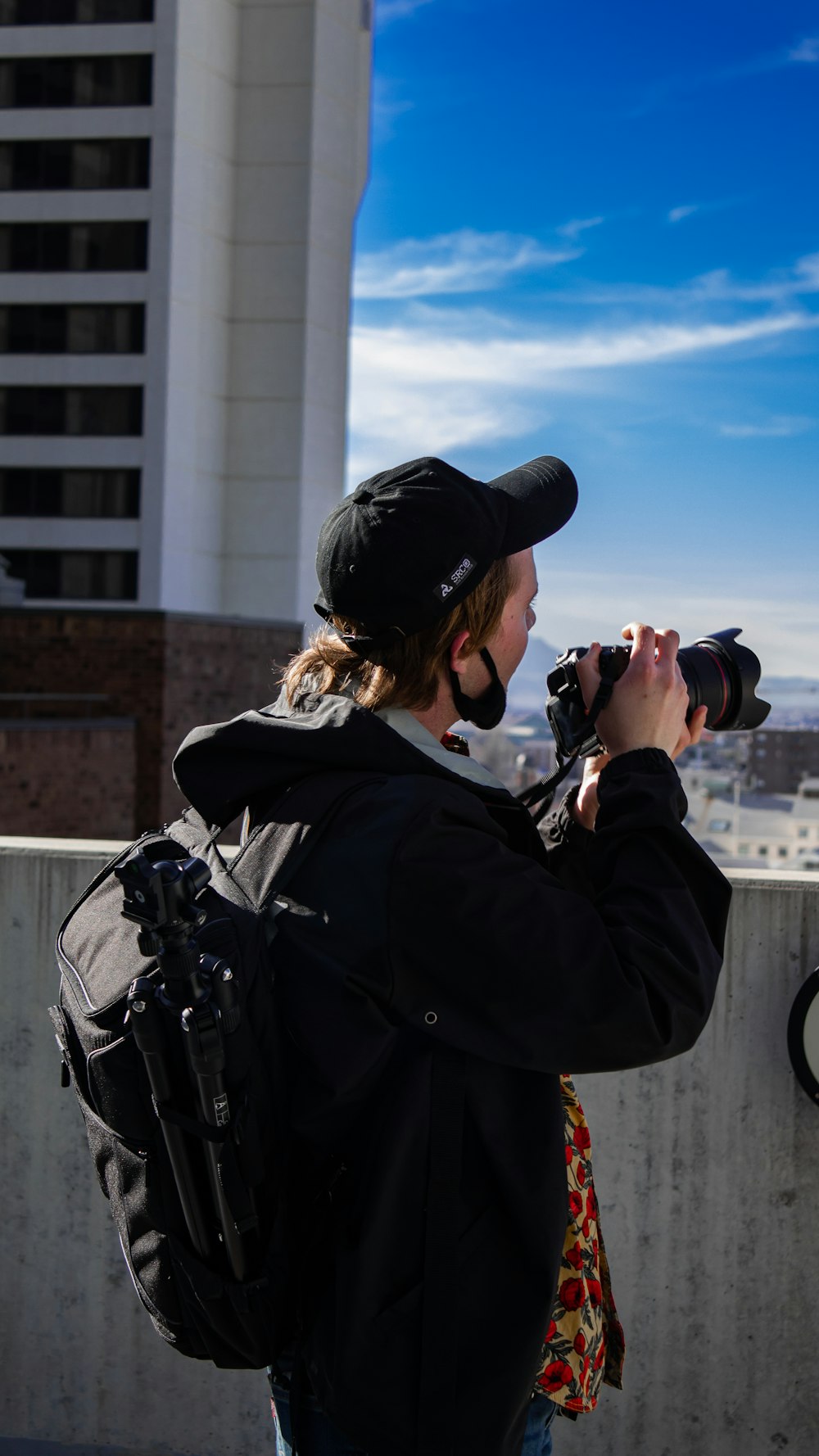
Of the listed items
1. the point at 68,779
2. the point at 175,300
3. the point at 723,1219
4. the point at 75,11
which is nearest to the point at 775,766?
the point at 175,300

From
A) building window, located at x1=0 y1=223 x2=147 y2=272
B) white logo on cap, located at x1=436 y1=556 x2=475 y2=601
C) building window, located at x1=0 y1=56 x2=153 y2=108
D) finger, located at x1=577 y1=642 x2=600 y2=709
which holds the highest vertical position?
building window, located at x1=0 y1=56 x2=153 y2=108

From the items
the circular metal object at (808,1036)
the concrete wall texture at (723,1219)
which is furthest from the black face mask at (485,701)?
the circular metal object at (808,1036)

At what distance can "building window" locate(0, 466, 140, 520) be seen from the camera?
26312 millimetres

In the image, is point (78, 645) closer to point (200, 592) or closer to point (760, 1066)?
point (200, 592)

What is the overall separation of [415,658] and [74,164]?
28385mm

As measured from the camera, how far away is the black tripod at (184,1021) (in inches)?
48.3

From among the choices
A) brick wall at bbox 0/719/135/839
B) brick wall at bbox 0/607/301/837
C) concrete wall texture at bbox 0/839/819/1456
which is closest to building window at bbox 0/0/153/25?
brick wall at bbox 0/607/301/837

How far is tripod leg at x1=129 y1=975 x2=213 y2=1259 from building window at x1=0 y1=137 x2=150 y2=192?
27667 millimetres

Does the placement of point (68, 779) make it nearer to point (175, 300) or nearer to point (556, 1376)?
point (175, 300)

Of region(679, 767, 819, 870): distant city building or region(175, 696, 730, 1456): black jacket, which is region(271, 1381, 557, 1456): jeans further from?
region(679, 767, 819, 870): distant city building

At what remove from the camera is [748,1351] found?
2586 millimetres

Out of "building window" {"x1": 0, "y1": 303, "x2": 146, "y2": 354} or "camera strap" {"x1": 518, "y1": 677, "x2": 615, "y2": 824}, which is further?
"building window" {"x1": 0, "y1": 303, "x2": 146, "y2": 354}

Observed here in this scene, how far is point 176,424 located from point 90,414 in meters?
1.95

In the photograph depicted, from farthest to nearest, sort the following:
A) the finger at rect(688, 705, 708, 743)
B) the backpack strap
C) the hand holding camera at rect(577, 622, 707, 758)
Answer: the finger at rect(688, 705, 708, 743) < the hand holding camera at rect(577, 622, 707, 758) < the backpack strap
